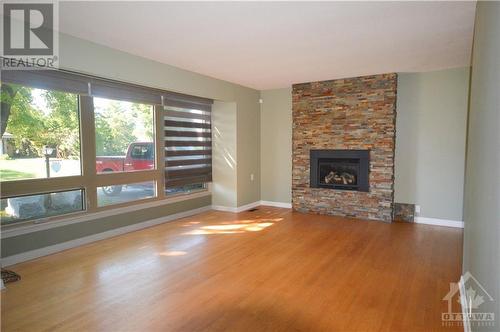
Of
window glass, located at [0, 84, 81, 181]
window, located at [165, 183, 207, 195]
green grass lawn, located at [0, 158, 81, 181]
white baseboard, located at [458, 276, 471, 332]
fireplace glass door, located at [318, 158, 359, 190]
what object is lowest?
white baseboard, located at [458, 276, 471, 332]

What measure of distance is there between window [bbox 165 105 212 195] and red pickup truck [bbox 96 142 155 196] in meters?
0.34

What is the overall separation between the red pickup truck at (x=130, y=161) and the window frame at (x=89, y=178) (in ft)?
0.23

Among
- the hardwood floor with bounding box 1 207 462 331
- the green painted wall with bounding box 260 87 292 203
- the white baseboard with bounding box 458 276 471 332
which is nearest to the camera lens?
the white baseboard with bounding box 458 276 471 332

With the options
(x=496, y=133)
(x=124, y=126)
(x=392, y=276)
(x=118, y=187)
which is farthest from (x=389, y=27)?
(x=118, y=187)

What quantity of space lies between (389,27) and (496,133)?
2385 millimetres

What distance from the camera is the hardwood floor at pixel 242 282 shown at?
2.33 metres

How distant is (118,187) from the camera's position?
452 centimetres

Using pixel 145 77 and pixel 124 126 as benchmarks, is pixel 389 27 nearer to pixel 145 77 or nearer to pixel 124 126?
pixel 145 77

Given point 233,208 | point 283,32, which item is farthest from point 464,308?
point 233,208

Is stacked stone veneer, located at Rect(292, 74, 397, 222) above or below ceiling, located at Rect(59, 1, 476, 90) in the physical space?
below

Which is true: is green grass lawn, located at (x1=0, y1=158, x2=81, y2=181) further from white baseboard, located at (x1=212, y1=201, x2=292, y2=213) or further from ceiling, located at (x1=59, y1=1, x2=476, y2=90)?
white baseboard, located at (x1=212, y1=201, x2=292, y2=213)

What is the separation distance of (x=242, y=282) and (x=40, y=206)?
266 cm

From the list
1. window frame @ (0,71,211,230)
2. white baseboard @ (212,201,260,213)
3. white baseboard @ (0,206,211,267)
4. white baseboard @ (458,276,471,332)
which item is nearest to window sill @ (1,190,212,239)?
window frame @ (0,71,211,230)

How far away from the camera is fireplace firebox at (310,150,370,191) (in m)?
5.47
